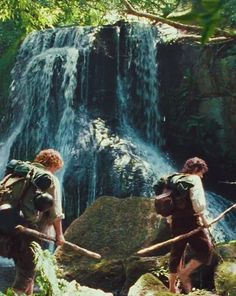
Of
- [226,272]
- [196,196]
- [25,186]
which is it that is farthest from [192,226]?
[25,186]

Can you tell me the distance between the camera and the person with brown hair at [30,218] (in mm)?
5336

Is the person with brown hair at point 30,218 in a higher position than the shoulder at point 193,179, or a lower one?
lower

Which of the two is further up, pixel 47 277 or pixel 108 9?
pixel 108 9

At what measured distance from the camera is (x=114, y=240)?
8.90 m

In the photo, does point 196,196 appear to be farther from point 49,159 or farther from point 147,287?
point 49,159

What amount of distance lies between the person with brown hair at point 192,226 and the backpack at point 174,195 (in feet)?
0.18

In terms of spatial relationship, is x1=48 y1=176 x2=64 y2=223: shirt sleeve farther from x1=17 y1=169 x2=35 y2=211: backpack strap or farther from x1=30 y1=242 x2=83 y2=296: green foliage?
x1=30 y1=242 x2=83 y2=296: green foliage

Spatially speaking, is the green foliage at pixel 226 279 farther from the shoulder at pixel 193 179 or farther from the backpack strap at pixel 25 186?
the backpack strap at pixel 25 186

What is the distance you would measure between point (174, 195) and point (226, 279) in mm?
1284

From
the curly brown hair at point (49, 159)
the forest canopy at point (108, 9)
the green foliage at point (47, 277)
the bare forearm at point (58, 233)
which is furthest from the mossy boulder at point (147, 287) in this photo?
the forest canopy at point (108, 9)

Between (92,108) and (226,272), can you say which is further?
(92,108)

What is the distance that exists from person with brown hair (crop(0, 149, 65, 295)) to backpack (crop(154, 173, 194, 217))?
1.20m

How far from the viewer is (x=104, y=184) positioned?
49.3 ft

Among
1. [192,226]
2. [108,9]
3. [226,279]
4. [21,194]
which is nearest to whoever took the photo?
[21,194]
